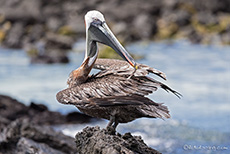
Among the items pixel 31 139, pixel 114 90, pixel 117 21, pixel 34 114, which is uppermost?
pixel 117 21

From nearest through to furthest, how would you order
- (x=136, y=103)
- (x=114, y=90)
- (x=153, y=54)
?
1. (x=136, y=103)
2. (x=114, y=90)
3. (x=153, y=54)

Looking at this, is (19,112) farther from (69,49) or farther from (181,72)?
(69,49)

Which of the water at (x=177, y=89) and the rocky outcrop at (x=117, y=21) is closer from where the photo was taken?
the water at (x=177, y=89)

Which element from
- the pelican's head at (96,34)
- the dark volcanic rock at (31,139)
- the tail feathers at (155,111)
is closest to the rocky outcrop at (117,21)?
the dark volcanic rock at (31,139)

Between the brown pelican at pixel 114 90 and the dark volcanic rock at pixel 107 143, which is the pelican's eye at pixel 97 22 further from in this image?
the dark volcanic rock at pixel 107 143

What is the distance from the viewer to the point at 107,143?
479cm

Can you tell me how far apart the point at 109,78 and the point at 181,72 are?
16.1 m

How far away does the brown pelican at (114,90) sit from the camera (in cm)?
490

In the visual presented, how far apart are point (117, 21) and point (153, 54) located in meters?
15.4

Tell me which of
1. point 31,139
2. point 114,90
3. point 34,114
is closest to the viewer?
point 114,90

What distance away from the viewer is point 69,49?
29875mm

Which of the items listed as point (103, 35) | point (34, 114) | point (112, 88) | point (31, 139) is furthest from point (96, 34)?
point (34, 114)

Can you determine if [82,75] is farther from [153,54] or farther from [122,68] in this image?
[153,54]

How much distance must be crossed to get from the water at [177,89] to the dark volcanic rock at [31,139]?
242 cm
